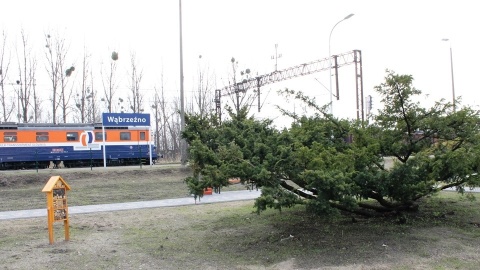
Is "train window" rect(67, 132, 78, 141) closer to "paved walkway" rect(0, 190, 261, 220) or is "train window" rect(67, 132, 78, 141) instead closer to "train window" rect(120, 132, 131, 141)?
"train window" rect(120, 132, 131, 141)

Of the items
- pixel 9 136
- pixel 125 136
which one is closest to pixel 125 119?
pixel 125 136

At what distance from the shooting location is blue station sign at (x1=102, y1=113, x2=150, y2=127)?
2719cm

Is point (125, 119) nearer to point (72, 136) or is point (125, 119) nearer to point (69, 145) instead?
point (72, 136)

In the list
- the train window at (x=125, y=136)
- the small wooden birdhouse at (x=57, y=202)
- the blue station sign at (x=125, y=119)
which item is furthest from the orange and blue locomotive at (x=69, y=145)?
the small wooden birdhouse at (x=57, y=202)

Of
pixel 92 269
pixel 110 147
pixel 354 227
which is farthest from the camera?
pixel 110 147

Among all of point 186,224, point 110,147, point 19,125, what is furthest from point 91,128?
point 186,224

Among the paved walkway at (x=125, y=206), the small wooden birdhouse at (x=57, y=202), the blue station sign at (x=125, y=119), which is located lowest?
the paved walkway at (x=125, y=206)

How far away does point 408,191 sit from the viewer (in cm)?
651

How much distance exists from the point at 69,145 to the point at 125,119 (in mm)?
4117

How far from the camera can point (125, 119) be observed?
90.8 feet

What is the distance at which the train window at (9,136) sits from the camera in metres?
26.5

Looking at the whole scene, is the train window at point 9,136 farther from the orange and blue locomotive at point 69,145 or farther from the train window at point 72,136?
the train window at point 72,136

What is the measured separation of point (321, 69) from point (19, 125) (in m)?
20.0

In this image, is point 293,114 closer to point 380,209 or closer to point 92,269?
point 380,209
